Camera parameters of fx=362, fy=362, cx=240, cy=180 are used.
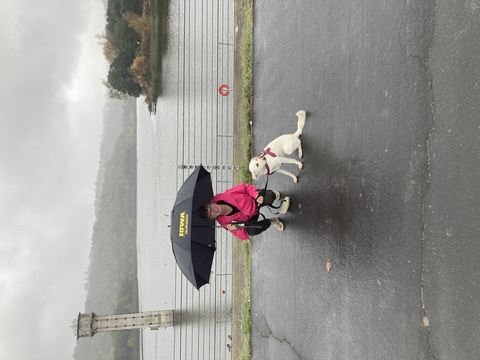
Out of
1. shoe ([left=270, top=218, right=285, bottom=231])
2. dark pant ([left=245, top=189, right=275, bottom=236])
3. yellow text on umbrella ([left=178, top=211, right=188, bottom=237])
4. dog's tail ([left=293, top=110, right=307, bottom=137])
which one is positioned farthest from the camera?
shoe ([left=270, top=218, right=285, bottom=231])

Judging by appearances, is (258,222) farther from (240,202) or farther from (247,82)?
(247,82)

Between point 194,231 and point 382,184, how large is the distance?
2.73m

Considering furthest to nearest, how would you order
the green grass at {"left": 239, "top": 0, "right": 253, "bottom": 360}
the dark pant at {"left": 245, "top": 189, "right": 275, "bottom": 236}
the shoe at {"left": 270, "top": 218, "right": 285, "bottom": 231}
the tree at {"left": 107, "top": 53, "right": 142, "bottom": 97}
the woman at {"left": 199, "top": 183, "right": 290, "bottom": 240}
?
the tree at {"left": 107, "top": 53, "right": 142, "bottom": 97}, the green grass at {"left": 239, "top": 0, "right": 253, "bottom": 360}, the shoe at {"left": 270, "top": 218, "right": 285, "bottom": 231}, the dark pant at {"left": 245, "top": 189, "right": 275, "bottom": 236}, the woman at {"left": 199, "top": 183, "right": 290, "bottom": 240}

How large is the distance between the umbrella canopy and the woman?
0.14m

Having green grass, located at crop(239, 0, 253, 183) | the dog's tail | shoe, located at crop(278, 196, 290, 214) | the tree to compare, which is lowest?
shoe, located at crop(278, 196, 290, 214)

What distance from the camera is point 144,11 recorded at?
1970cm

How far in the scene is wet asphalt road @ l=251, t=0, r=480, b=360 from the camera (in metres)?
3.43

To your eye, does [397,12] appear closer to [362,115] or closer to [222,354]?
[362,115]

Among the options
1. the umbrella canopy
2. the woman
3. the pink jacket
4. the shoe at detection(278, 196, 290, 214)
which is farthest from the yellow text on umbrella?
the shoe at detection(278, 196, 290, 214)

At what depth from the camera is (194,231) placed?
215 inches

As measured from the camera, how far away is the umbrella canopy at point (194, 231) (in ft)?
17.8

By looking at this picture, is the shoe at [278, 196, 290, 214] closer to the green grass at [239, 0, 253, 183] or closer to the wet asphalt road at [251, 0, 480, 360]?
the wet asphalt road at [251, 0, 480, 360]

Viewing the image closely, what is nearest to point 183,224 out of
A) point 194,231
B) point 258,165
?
point 194,231

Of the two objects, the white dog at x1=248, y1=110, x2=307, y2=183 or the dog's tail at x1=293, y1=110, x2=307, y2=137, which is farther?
the dog's tail at x1=293, y1=110, x2=307, y2=137
